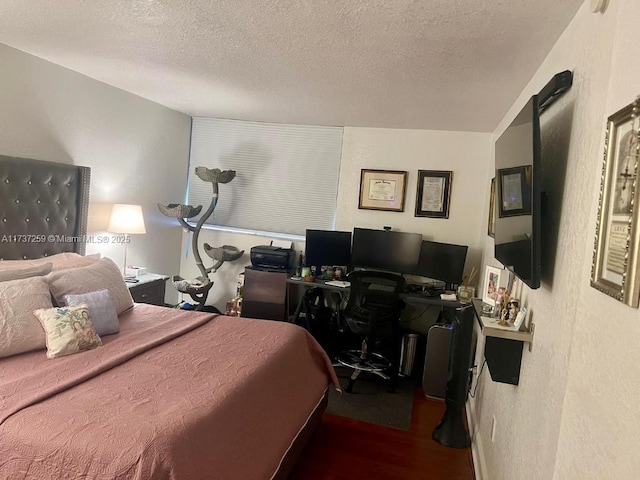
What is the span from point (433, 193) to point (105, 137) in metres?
3.09

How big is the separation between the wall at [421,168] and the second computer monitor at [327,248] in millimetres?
261

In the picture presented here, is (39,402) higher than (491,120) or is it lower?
lower

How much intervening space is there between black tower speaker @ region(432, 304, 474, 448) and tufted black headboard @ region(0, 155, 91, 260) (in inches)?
116

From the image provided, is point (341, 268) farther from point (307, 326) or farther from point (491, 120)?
point (491, 120)

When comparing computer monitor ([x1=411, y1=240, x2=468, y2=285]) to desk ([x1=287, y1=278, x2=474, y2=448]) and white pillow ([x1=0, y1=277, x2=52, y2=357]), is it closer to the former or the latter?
desk ([x1=287, y1=278, x2=474, y2=448])

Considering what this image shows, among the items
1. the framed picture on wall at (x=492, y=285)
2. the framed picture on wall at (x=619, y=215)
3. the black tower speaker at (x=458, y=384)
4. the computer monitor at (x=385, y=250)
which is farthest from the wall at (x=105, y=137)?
the framed picture on wall at (x=619, y=215)

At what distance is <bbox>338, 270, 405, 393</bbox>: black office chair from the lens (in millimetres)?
3598

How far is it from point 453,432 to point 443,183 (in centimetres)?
234

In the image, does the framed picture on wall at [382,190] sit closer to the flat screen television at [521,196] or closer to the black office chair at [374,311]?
the black office chair at [374,311]

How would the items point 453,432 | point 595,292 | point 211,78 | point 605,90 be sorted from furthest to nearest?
1. point 211,78
2. point 453,432
3. point 605,90
4. point 595,292

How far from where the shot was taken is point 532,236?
59.8 inches

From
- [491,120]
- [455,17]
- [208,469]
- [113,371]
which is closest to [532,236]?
[455,17]

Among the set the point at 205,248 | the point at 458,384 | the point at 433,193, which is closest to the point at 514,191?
the point at 458,384

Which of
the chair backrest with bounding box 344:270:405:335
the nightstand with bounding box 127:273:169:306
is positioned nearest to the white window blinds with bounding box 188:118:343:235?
the chair backrest with bounding box 344:270:405:335
